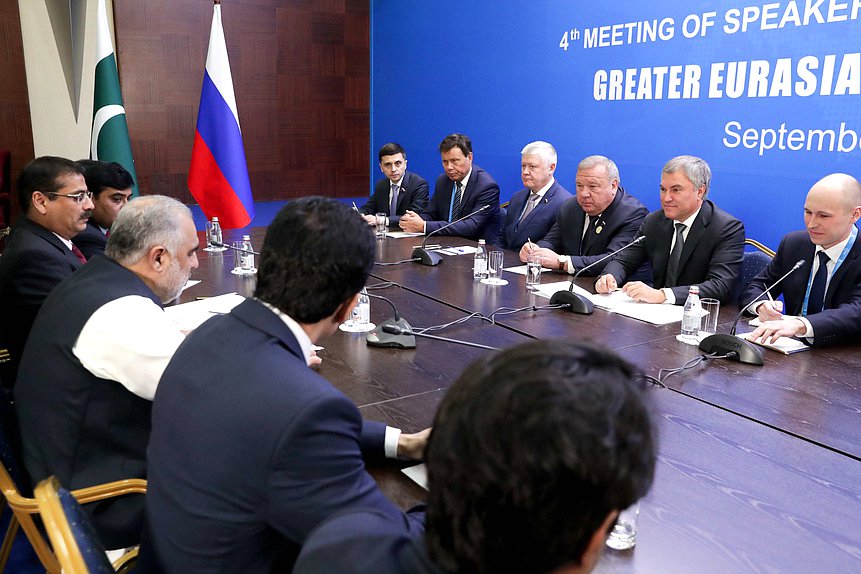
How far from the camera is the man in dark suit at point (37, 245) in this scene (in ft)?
8.21

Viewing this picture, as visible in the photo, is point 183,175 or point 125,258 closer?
point 125,258

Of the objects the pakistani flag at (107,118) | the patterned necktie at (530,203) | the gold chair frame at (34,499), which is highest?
the pakistani flag at (107,118)

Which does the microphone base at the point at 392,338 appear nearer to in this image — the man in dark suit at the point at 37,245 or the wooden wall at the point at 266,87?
the man in dark suit at the point at 37,245

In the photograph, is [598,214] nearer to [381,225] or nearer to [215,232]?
[381,225]

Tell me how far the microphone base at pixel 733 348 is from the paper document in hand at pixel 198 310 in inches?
64.7

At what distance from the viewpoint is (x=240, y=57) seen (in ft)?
23.1

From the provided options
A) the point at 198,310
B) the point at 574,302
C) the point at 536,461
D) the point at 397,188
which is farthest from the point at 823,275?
the point at 397,188

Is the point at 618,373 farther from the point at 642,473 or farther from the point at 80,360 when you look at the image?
the point at 80,360

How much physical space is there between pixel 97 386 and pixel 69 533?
696 millimetres

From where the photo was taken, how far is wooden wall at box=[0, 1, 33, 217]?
6.18m

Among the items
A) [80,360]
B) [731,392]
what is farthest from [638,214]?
[80,360]

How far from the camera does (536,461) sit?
2.07 ft

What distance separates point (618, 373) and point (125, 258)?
1.62 metres

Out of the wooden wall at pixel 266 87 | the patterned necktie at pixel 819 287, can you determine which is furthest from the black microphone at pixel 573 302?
the wooden wall at pixel 266 87
